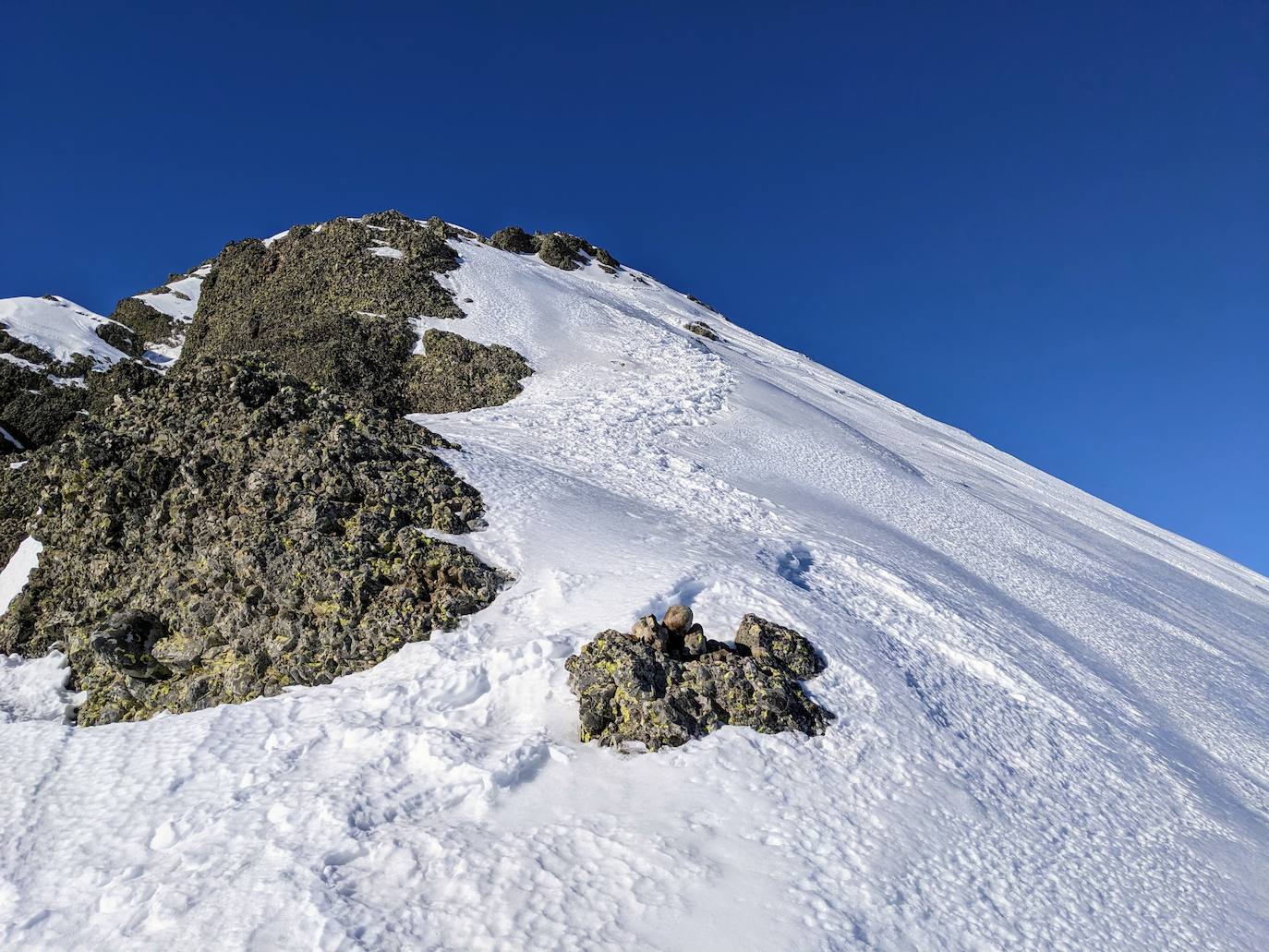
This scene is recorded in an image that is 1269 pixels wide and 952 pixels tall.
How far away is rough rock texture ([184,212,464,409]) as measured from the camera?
2719cm

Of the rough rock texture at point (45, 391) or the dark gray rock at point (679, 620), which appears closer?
the dark gray rock at point (679, 620)

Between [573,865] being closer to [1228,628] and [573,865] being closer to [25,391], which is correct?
[1228,628]

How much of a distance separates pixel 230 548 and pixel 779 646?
8.47 m

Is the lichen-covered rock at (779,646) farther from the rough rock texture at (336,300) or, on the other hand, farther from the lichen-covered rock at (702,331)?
the lichen-covered rock at (702,331)

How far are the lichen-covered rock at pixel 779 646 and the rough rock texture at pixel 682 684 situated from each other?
2 cm

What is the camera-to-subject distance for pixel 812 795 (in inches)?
323

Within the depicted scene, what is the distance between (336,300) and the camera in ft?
105

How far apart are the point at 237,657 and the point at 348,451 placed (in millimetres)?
3912

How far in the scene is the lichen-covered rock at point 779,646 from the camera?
10.2 metres

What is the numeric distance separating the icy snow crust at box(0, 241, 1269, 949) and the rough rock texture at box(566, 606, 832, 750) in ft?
0.92

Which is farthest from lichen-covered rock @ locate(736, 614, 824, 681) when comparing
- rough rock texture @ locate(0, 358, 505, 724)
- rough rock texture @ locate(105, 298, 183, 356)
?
rough rock texture @ locate(105, 298, 183, 356)

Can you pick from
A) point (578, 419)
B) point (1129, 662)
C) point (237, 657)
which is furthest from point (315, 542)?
point (1129, 662)

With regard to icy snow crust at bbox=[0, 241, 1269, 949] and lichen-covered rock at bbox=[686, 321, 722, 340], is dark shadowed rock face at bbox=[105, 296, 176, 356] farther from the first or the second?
icy snow crust at bbox=[0, 241, 1269, 949]

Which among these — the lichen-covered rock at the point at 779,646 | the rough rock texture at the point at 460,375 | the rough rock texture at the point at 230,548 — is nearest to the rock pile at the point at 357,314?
the rough rock texture at the point at 460,375
